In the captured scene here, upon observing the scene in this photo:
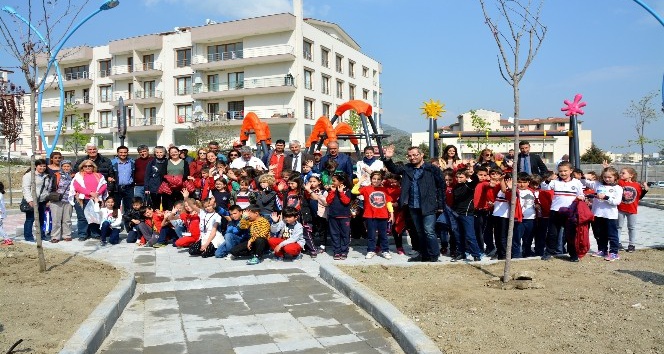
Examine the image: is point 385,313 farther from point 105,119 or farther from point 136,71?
point 105,119

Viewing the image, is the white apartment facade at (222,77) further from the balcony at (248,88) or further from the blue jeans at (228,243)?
the blue jeans at (228,243)

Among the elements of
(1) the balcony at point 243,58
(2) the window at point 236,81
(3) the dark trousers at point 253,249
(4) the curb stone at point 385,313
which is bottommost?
(4) the curb stone at point 385,313

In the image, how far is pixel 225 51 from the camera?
1805 inches

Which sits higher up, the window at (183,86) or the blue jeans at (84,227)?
the window at (183,86)

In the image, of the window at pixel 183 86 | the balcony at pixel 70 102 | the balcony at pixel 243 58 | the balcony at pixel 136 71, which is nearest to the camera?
the balcony at pixel 243 58

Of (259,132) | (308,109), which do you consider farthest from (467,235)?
(308,109)

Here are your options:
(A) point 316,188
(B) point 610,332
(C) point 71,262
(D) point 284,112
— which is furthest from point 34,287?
(D) point 284,112

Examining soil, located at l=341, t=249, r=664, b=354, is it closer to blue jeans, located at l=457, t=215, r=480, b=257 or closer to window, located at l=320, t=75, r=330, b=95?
blue jeans, located at l=457, t=215, r=480, b=257

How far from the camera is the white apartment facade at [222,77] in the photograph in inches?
1705

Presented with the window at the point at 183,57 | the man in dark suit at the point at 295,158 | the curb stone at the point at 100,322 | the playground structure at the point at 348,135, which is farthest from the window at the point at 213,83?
the curb stone at the point at 100,322

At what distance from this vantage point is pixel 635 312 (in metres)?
5.29

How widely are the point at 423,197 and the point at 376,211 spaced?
3.08ft

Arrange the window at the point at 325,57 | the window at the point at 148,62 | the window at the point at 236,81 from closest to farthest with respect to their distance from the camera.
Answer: the window at the point at 236,81, the window at the point at 325,57, the window at the point at 148,62

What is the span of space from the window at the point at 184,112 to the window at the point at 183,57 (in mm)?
3557
